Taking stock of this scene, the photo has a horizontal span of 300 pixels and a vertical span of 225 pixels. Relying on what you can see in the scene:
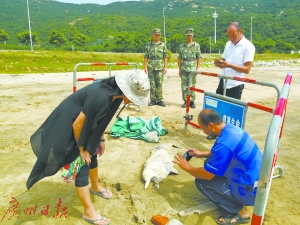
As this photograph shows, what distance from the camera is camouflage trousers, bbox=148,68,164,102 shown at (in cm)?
668

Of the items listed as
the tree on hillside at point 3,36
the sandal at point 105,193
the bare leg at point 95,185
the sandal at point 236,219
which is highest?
the tree on hillside at point 3,36

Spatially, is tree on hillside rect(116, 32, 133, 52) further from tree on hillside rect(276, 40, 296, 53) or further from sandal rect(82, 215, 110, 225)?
sandal rect(82, 215, 110, 225)

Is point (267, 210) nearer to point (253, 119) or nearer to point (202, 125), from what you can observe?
point (202, 125)

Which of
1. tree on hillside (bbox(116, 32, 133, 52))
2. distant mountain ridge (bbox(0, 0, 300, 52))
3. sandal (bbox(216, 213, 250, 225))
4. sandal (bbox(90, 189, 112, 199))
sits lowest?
sandal (bbox(216, 213, 250, 225))

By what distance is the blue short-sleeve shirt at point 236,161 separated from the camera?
220cm

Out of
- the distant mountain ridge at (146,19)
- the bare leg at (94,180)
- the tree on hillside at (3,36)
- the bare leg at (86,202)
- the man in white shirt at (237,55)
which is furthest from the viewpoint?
the distant mountain ridge at (146,19)

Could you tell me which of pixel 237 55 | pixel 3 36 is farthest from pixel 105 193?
pixel 3 36

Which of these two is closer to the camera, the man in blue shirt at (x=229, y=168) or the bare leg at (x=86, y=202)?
the man in blue shirt at (x=229, y=168)

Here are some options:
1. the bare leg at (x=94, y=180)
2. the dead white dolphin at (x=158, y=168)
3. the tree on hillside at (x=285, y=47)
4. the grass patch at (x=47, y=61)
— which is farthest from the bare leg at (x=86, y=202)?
the tree on hillside at (x=285, y=47)

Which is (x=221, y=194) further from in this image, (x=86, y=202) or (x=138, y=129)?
(x=138, y=129)

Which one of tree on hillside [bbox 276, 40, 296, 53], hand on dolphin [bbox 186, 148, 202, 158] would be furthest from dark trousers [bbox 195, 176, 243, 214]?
tree on hillside [bbox 276, 40, 296, 53]

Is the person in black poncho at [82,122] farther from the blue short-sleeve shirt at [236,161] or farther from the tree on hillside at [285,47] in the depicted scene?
the tree on hillside at [285,47]

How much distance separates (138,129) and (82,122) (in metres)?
2.52

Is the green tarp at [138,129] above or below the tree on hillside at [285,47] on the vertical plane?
below
